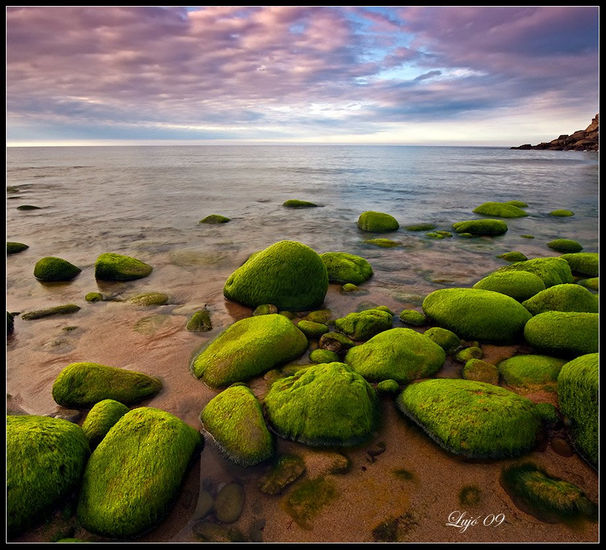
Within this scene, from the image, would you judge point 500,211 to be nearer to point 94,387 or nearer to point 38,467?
point 94,387

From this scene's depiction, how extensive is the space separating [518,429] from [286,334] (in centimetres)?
275

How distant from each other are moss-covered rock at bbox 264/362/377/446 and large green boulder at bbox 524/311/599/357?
2.49m

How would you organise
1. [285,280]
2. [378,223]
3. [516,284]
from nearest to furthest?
[285,280] < [516,284] < [378,223]

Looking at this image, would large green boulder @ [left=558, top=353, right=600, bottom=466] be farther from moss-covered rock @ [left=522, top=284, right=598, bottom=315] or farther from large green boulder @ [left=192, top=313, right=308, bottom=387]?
large green boulder @ [left=192, top=313, right=308, bottom=387]

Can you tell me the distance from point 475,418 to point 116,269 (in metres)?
7.50

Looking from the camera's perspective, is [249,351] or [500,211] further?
[500,211]

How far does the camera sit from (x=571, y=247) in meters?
11.3

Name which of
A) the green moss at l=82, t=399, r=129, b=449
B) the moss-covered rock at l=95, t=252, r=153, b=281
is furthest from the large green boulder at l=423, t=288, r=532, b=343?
the moss-covered rock at l=95, t=252, r=153, b=281

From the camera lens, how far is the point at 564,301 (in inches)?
226

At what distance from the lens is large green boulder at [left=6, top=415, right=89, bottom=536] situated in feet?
9.07

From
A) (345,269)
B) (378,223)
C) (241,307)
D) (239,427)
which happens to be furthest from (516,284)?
(378,223)

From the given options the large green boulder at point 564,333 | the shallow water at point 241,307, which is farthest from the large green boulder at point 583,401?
the large green boulder at point 564,333

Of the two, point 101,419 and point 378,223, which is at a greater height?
point 378,223

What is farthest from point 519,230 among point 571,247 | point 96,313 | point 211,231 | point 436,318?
point 96,313
